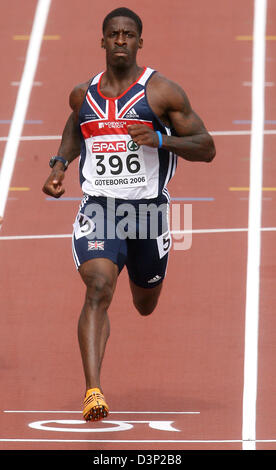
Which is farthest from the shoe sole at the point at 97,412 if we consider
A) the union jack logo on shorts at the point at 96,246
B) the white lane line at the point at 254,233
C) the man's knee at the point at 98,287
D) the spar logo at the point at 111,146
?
the spar logo at the point at 111,146

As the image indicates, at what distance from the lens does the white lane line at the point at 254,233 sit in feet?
31.4

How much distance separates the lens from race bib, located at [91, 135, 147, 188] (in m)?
9.10

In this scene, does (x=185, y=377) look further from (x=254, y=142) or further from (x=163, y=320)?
(x=254, y=142)

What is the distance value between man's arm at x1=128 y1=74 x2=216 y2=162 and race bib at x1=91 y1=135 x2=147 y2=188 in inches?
11.1

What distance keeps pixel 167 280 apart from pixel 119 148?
336 cm

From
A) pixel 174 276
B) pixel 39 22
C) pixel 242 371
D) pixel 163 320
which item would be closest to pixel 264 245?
pixel 174 276

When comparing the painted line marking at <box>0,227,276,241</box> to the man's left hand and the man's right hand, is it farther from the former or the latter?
the man's left hand

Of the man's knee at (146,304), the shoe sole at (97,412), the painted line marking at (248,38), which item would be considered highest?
the painted line marking at (248,38)

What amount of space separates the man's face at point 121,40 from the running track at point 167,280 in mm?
2523

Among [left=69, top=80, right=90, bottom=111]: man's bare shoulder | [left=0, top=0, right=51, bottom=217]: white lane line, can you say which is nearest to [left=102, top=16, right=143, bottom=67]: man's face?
[left=69, top=80, right=90, bottom=111]: man's bare shoulder

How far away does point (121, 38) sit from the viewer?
9070 mm

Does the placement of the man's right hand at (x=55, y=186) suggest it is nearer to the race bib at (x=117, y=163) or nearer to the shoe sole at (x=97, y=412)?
the race bib at (x=117, y=163)

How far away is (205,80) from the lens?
17.0 metres

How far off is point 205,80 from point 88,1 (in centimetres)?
311
